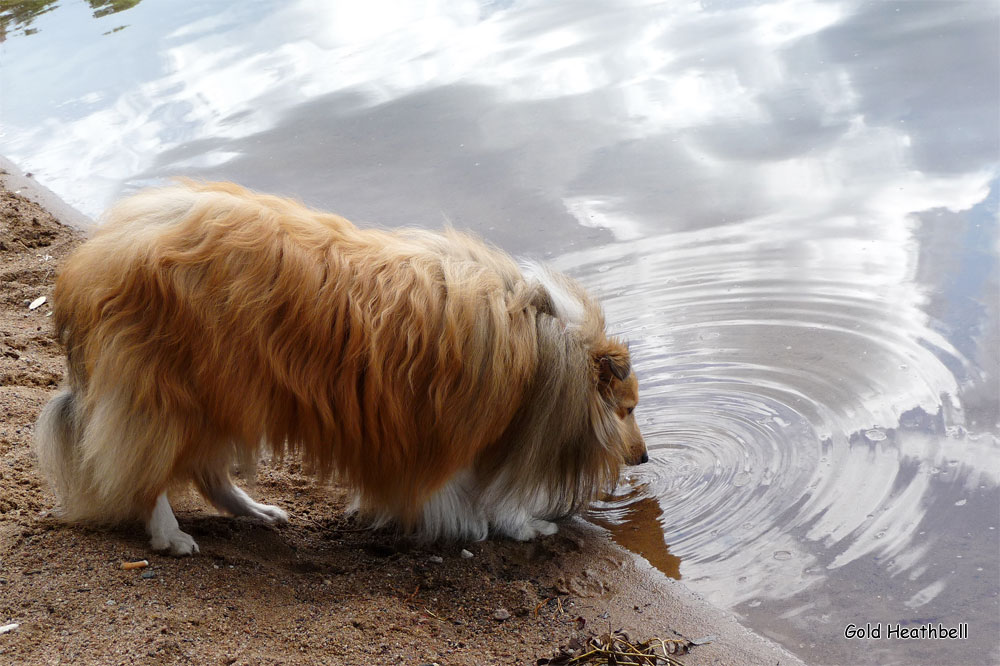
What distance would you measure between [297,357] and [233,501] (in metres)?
1.10

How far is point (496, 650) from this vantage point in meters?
3.45

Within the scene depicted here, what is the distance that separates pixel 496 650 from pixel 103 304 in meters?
1.81

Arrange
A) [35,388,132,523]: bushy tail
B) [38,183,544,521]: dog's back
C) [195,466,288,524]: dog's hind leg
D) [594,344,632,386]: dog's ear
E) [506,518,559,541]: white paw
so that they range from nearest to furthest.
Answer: [38,183,544,521]: dog's back → [35,388,132,523]: bushy tail → [594,344,632,386]: dog's ear → [195,466,288,524]: dog's hind leg → [506,518,559,541]: white paw

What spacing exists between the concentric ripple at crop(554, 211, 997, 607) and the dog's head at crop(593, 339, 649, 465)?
0.32 m

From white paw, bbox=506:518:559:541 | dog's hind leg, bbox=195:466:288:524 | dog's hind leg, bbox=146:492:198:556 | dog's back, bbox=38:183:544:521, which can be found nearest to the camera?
dog's back, bbox=38:183:544:521

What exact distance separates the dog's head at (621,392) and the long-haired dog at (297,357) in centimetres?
1

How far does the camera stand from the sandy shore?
327 cm

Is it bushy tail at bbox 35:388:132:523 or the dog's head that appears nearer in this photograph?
bushy tail at bbox 35:388:132:523

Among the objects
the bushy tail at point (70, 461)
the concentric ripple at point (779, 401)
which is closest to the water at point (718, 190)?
the concentric ripple at point (779, 401)

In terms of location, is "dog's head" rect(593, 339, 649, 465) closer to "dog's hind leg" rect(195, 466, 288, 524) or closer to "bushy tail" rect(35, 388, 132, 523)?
"dog's hind leg" rect(195, 466, 288, 524)

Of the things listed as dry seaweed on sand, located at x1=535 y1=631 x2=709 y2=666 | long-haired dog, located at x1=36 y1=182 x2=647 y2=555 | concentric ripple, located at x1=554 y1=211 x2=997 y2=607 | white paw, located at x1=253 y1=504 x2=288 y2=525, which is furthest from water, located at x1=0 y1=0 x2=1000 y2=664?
white paw, located at x1=253 y1=504 x2=288 y2=525

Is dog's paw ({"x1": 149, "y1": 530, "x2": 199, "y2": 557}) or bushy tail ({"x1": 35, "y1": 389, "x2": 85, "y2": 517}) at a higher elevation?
bushy tail ({"x1": 35, "y1": 389, "x2": 85, "y2": 517})

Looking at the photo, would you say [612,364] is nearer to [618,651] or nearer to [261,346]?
[618,651]

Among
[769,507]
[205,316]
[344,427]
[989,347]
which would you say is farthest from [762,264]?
[205,316]
